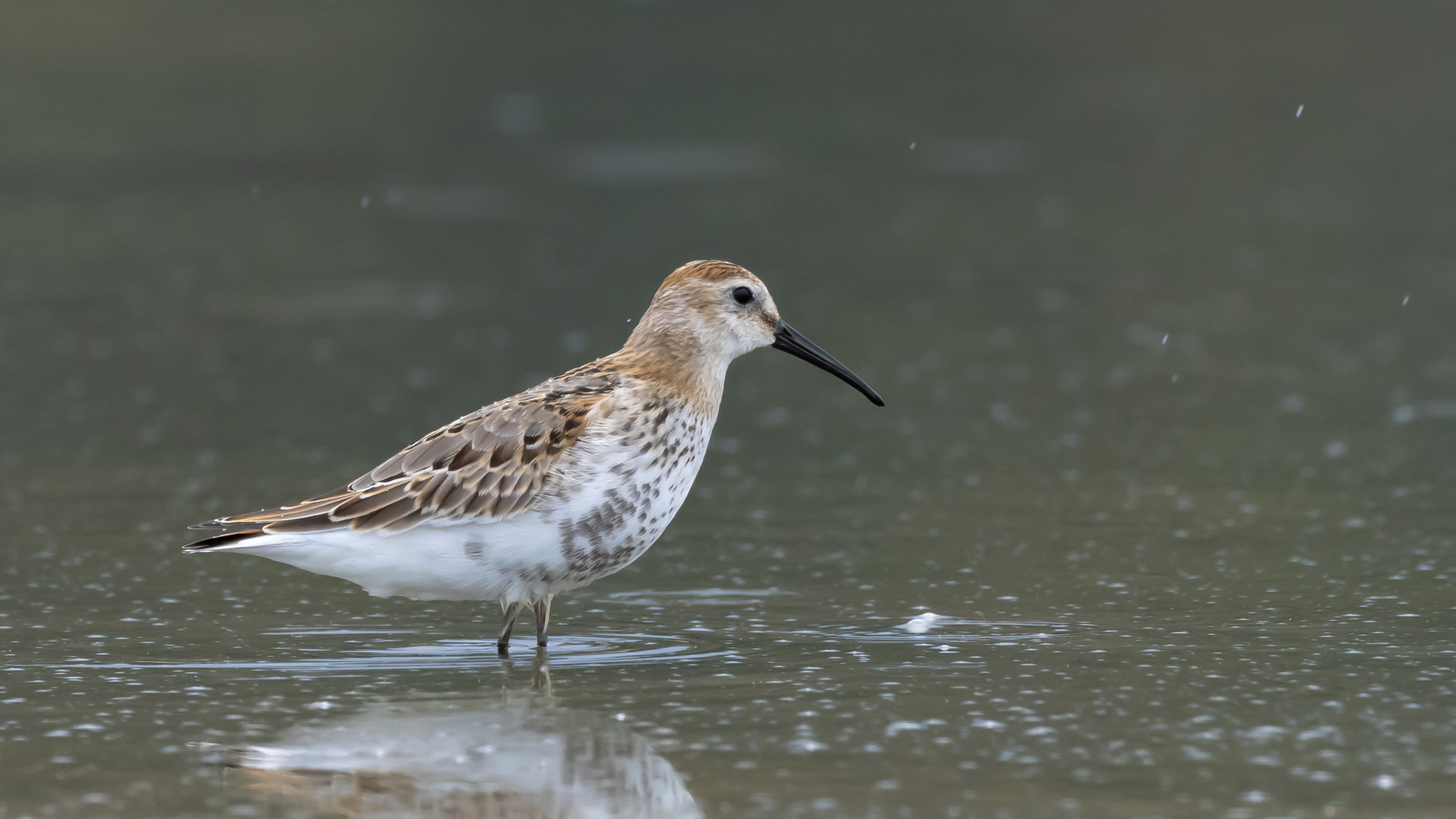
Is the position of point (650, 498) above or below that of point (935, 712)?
above

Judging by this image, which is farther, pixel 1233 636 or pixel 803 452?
pixel 803 452

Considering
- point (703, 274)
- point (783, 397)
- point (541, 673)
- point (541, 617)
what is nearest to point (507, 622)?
point (541, 617)

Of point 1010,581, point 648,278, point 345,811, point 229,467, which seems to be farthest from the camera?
point 648,278

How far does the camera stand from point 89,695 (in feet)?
22.6

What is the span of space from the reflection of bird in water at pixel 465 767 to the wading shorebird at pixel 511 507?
0.72 meters

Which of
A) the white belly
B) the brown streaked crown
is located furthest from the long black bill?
the white belly

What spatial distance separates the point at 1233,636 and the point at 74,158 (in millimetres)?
15859

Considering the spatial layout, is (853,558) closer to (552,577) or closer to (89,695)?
(552,577)

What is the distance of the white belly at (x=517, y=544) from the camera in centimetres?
732

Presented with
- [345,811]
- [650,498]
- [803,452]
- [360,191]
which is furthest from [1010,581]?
[360,191]

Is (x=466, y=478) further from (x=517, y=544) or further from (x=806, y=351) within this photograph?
(x=806, y=351)

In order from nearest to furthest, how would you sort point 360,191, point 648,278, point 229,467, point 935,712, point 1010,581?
point 935,712 → point 1010,581 → point 229,467 → point 648,278 → point 360,191

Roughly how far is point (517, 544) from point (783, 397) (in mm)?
5245

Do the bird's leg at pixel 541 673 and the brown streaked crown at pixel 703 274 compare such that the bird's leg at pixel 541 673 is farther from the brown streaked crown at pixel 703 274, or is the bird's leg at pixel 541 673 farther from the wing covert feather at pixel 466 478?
the brown streaked crown at pixel 703 274
